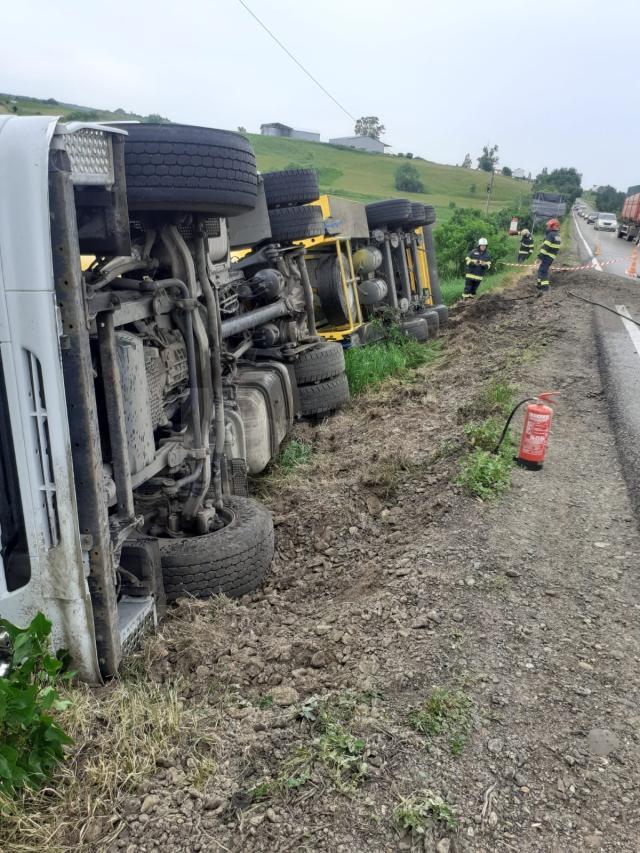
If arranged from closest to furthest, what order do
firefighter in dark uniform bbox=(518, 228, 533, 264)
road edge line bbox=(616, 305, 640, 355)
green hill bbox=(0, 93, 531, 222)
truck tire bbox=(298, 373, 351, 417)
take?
truck tire bbox=(298, 373, 351, 417)
road edge line bbox=(616, 305, 640, 355)
firefighter in dark uniform bbox=(518, 228, 533, 264)
green hill bbox=(0, 93, 531, 222)

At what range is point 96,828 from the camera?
187 cm

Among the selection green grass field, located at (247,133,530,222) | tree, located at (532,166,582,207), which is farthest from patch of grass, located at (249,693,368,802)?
tree, located at (532,166,582,207)

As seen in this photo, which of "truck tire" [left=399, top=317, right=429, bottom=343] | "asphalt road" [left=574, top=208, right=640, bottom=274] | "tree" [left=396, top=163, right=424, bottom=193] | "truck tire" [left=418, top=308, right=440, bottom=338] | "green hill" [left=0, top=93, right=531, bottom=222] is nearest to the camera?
"truck tire" [left=399, top=317, right=429, bottom=343]

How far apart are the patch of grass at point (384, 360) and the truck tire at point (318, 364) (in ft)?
4.50

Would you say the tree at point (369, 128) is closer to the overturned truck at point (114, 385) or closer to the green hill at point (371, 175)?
the green hill at point (371, 175)

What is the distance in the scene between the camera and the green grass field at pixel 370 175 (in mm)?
58781

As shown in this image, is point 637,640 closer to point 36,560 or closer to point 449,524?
point 449,524

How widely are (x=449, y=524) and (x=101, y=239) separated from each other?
2.43 m

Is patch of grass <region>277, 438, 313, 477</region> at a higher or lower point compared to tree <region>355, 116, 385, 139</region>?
lower

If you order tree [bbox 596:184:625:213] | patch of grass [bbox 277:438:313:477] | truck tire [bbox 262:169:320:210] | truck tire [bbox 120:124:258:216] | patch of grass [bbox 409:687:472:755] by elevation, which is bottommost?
patch of grass [bbox 409:687:472:755]

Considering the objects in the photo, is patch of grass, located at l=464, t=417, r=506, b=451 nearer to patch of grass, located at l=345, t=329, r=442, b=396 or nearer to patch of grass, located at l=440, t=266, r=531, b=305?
patch of grass, located at l=345, t=329, r=442, b=396

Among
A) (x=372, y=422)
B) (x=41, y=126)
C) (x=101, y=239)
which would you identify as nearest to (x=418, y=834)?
(x=101, y=239)

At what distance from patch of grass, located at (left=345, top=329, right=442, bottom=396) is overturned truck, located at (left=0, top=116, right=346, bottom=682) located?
13.7ft

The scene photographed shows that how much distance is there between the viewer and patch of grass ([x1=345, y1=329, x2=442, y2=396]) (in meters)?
8.20
